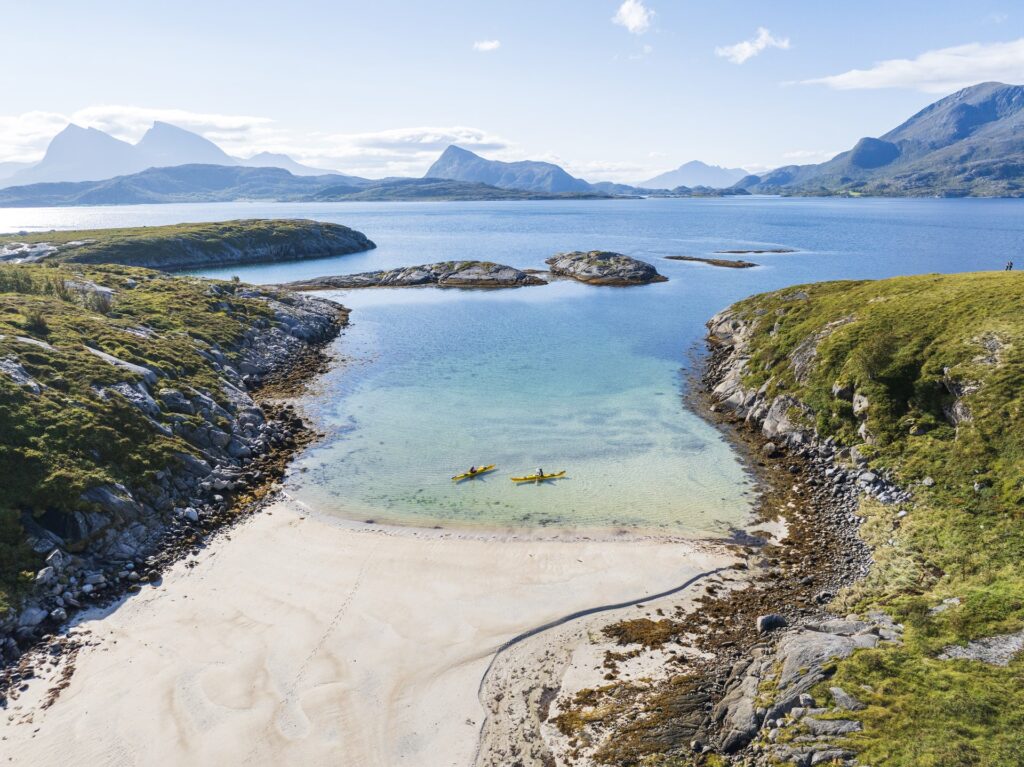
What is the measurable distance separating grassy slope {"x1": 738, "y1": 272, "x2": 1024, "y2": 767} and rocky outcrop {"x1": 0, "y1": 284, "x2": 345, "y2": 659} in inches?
1384

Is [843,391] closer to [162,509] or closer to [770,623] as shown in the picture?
[770,623]

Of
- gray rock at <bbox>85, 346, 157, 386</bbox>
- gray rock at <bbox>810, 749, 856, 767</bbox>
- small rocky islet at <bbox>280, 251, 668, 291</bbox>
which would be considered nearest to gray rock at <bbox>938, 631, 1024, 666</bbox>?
gray rock at <bbox>810, 749, 856, 767</bbox>

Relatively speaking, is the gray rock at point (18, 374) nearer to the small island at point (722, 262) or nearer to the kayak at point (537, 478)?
the kayak at point (537, 478)

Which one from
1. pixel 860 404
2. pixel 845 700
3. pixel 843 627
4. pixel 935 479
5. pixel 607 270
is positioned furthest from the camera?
pixel 607 270

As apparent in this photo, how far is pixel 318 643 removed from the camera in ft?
88.6

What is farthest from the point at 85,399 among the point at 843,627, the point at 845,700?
the point at 843,627

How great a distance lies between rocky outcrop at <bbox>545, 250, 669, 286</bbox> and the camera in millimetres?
129000

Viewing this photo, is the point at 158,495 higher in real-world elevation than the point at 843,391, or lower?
lower

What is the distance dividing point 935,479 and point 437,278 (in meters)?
114

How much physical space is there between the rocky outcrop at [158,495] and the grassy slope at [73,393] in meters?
0.80

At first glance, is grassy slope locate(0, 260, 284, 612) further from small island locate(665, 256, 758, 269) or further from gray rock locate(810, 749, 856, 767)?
small island locate(665, 256, 758, 269)

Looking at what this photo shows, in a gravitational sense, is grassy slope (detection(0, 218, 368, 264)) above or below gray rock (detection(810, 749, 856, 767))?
above

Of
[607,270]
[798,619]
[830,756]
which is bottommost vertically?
[798,619]

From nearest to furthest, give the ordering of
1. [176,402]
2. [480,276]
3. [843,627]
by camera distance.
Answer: [843,627] → [176,402] → [480,276]
